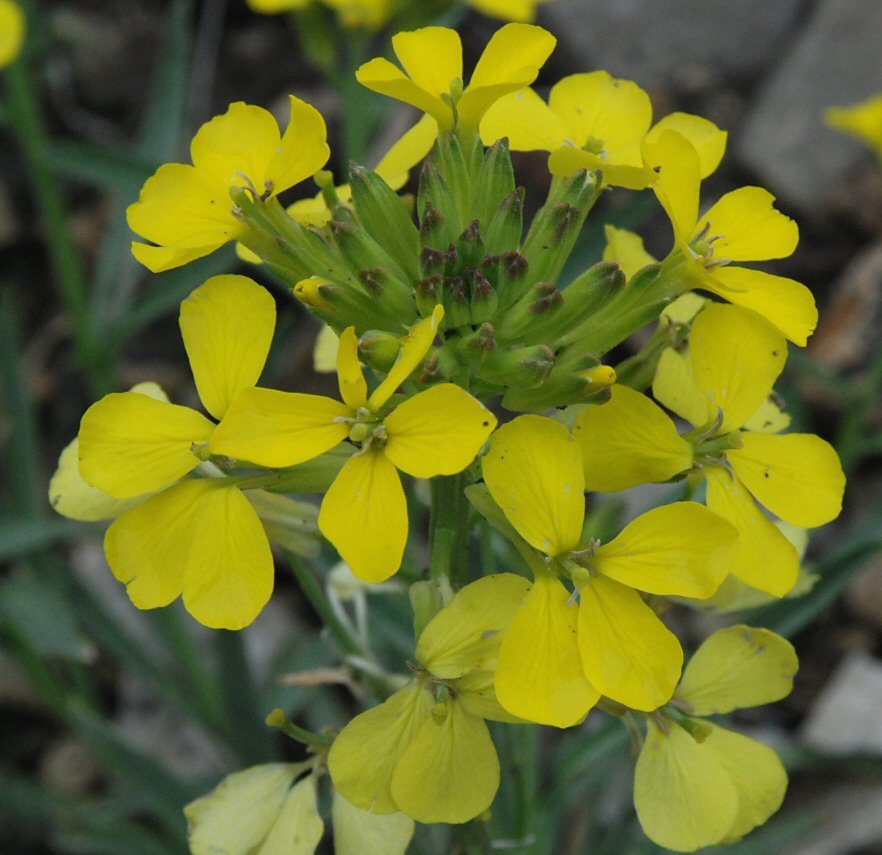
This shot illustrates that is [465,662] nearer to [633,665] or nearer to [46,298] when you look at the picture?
[633,665]

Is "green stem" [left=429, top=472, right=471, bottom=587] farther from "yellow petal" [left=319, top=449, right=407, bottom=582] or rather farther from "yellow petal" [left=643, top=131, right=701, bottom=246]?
"yellow petal" [left=643, top=131, right=701, bottom=246]

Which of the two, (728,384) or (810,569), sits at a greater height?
(728,384)

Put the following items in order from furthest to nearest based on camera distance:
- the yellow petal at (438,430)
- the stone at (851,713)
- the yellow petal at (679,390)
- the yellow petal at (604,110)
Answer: the stone at (851,713) → the yellow petal at (604,110) → the yellow petal at (679,390) → the yellow petal at (438,430)

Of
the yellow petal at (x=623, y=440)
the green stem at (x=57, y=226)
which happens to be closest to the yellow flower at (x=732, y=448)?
the yellow petal at (x=623, y=440)

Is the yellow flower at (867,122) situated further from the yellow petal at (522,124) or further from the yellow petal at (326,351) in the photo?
the yellow petal at (326,351)

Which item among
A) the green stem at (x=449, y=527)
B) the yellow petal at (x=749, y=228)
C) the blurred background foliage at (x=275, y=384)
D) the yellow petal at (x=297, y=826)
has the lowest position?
the blurred background foliage at (x=275, y=384)

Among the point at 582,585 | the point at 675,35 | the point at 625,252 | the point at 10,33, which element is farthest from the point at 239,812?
the point at 675,35

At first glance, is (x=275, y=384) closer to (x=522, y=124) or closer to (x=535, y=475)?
(x=522, y=124)

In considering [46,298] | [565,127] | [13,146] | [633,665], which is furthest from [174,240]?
[13,146]
